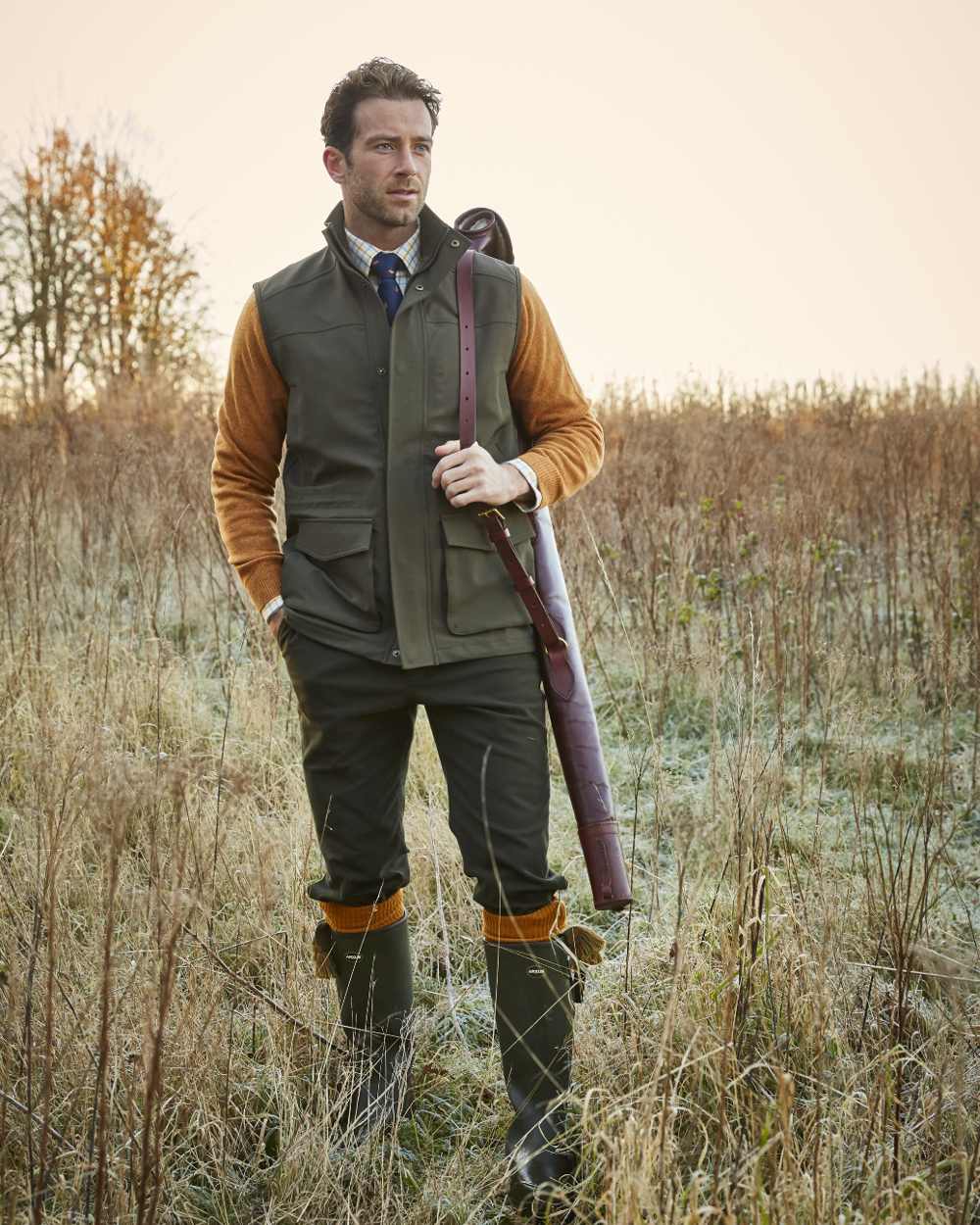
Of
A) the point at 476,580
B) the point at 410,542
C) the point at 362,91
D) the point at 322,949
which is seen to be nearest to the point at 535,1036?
the point at 322,949

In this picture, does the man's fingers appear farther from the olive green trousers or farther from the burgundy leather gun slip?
the olive green trousers

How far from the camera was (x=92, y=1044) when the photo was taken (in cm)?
222

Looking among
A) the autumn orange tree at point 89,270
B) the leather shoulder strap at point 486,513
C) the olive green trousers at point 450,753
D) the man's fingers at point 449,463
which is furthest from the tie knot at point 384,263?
the autumn orange tree at point 89,270

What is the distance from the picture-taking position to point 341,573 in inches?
85.2

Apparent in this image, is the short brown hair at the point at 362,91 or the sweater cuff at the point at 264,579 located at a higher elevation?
the short brown hair at the point at 362,91

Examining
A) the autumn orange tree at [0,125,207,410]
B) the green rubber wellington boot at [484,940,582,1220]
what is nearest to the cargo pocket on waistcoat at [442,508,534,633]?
the green rubber wellington boot at [484,940,582,1220]

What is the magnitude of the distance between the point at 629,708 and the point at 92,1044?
3128 mm

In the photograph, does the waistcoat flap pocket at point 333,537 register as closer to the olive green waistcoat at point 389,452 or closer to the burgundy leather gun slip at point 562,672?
the olive green waistcoat at point 389,452

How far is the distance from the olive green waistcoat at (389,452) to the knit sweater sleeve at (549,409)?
0.07 m

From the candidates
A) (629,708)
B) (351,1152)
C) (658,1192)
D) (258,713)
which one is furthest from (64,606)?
(658,1192)

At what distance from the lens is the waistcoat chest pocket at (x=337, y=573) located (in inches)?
83.5

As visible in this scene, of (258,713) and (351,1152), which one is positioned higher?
(258,713)

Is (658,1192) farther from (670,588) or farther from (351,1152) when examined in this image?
(670,588)

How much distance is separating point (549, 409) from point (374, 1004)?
4.91 feet
